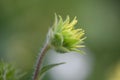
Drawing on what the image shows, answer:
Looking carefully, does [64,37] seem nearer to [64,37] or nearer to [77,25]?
[64,37]

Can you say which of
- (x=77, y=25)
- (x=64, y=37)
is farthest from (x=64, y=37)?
(x=77, y=25)

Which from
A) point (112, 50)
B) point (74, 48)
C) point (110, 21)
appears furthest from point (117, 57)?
point (74, 48)

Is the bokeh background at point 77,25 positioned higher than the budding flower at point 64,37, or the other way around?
the bokeh background at point 77,25

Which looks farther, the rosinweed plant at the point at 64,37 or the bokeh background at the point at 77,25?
the bokeh background at the point at 77,25

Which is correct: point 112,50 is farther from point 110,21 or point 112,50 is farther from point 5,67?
point 5,67

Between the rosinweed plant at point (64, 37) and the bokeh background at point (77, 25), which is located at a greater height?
the bokeh background at point (77, 25)

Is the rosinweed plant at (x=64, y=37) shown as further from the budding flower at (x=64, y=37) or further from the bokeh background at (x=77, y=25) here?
the bokeh background at (x=77, y=25)

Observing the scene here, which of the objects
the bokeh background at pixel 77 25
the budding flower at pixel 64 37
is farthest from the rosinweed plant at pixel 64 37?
the bokeh background at pixel 77 25
